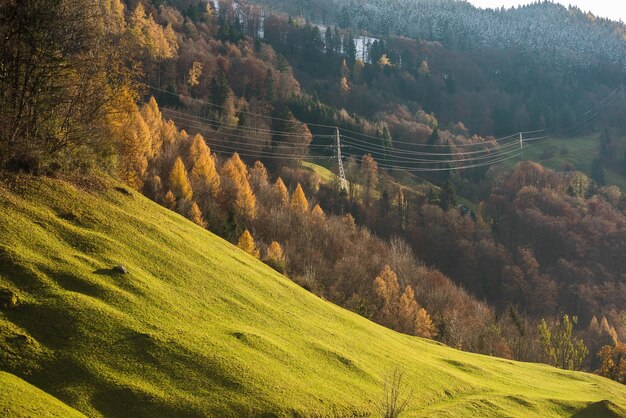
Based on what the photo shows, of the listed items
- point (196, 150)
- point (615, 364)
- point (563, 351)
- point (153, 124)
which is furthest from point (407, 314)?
point (153, 124)

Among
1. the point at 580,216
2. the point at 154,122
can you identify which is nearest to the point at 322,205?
the point at 154,122

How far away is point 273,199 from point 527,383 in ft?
312

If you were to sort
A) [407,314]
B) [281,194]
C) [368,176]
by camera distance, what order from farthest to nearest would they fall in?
[368,176]
[281,194]
[407,314]

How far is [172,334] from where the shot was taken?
2994 centimetres

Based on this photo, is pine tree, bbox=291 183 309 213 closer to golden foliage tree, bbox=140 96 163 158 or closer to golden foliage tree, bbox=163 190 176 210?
golden foliage tree, bbox=140 96 163 158

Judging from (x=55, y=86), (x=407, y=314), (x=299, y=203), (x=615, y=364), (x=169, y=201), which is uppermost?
(x=55, y=86)

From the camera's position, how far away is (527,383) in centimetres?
5097

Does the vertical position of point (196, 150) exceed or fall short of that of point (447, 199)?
it exceeds it

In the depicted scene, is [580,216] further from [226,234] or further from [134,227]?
[134,227]

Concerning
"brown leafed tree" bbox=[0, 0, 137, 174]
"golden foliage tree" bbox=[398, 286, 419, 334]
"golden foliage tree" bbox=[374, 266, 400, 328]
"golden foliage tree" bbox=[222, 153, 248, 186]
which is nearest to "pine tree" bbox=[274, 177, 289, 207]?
"golden foliage tree" bbox=[222, 153, 248, 186]

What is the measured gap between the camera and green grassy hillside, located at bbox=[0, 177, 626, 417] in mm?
25469

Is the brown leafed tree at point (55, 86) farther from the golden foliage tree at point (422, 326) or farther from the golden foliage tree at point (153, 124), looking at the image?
the golden foliage tree at point (153, 124)

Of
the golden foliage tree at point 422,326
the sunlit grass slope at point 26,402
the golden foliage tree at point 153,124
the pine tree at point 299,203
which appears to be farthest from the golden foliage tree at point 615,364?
the golden foliage tree at point 153,124

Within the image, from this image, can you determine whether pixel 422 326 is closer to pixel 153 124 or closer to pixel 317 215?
pixel 317 215
